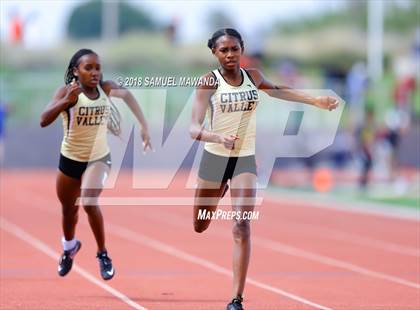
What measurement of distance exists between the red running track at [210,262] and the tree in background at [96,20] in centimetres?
5625

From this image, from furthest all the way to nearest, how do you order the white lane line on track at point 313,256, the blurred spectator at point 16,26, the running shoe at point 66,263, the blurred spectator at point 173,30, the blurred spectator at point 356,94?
1. the blurred spectator at point 173,30
2. the blurred spectator at point 356,94
3. the blurred spectator at point 16,26
4. the white lane line on track at point 313,256
5. the running shoe at point 66,263

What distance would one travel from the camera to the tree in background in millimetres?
78125

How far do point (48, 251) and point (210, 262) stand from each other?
86.9 inches

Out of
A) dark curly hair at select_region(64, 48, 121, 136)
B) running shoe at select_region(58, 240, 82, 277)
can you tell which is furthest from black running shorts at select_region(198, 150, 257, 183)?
running shoe at select_region(58, 240, 82, 277)

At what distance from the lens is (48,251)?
1465 centimetres

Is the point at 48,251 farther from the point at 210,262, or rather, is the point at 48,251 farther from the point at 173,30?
the point at 173,30

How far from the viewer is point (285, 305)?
10.0 m

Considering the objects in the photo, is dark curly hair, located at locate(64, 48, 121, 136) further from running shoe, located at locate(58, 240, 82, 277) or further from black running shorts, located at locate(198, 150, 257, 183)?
black running shorts, located at locate(198, 150, 257, 183)

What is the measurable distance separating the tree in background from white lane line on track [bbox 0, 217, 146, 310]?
5864 centimetres

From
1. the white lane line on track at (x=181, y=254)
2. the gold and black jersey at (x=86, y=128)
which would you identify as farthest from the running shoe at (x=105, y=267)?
the white lane line on track at (x=181, y=254)

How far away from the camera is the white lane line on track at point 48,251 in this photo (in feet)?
34.4

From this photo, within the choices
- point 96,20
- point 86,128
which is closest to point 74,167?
point 86,128

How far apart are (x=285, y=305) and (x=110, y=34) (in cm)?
5123

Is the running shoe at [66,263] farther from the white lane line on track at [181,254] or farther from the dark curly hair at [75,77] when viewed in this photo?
the white lane line on track at [181,254]
